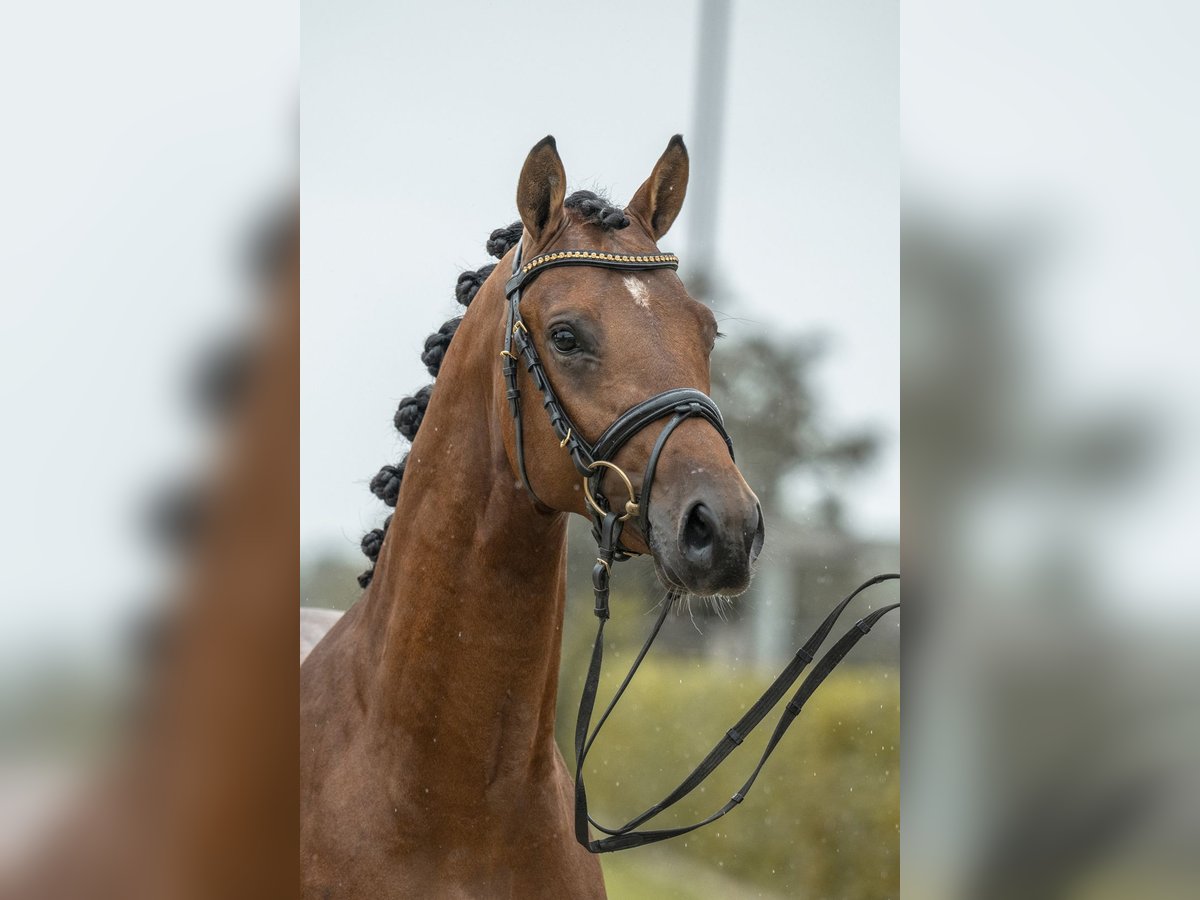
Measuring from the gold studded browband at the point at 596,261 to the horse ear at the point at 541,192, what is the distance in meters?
0.09

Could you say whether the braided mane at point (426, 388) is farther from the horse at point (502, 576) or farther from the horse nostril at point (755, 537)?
the horse nostril at point (755, 537)

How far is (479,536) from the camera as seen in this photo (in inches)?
96.3

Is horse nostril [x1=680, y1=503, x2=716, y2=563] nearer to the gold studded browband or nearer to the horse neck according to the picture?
the horse neck

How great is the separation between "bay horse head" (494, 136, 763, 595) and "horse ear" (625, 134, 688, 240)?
77mm

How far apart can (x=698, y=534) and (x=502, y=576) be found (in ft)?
1.78

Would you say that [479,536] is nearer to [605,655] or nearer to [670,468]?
[670,468]

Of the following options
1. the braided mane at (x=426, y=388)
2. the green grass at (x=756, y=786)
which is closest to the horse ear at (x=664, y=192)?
the braided mane at (x=426, y=388)

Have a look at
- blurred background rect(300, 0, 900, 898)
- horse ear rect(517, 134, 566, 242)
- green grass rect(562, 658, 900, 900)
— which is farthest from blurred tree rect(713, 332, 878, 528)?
horse ear rect(517, 134, 566, 242)

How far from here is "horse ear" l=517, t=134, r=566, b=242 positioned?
2439mm

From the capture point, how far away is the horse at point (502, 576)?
2312 millimetres

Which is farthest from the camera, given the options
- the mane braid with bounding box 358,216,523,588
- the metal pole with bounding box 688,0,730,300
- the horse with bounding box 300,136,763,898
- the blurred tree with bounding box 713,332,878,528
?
the blurred tree with bounding box 713,332,878,528
